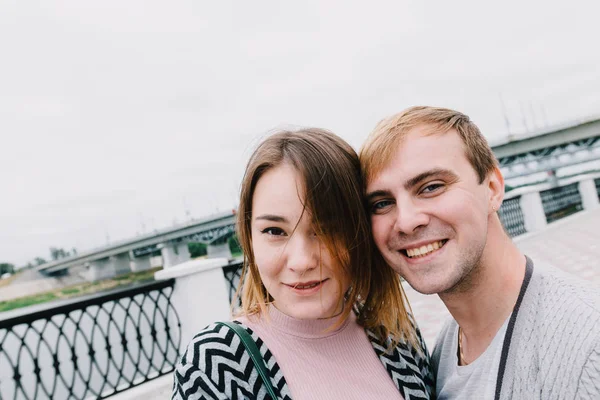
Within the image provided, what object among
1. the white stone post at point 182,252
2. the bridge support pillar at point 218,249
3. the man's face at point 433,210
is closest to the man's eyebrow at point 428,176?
the man's face at point 433,210

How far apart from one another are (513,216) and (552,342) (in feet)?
42.3

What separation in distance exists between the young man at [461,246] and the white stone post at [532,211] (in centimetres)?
1290

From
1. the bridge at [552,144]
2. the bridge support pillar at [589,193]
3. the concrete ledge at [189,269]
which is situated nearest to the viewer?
the concrete ledge at [189,269]

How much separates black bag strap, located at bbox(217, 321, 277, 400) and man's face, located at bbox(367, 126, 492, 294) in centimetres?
69

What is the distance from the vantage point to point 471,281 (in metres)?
1.62

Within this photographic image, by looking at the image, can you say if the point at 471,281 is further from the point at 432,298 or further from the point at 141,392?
the point at 432,298

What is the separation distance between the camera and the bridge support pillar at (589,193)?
15.8 meters

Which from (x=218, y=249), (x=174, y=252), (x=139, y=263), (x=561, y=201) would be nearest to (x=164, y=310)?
(x=561, y=201)

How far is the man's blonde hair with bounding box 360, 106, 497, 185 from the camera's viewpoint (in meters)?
1.61

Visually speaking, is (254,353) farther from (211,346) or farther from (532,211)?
(532,211)

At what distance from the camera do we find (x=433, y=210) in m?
1.52

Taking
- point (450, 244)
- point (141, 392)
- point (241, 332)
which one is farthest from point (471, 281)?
point (141, 392)

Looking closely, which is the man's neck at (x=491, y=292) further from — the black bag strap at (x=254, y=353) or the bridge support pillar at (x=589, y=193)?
the bridge support pillar at (x=589, y=193)

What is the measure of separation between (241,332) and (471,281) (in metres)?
0.97
